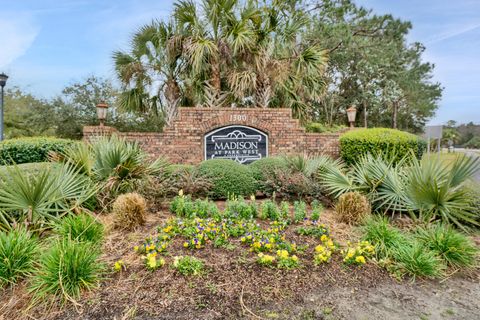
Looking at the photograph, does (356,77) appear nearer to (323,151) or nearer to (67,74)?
(323,151)

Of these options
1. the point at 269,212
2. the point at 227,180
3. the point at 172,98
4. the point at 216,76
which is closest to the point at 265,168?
the point at 227,180

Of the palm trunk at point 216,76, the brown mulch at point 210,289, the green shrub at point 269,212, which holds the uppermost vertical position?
the palm trunk at point 216,76

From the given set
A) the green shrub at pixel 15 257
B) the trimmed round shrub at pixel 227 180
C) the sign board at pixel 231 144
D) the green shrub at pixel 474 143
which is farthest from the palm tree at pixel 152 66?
the green shrub at pixel 474 143

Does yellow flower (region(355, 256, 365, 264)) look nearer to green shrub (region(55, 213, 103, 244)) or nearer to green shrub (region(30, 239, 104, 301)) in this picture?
green shrub (region(30, 239, 104, 301))

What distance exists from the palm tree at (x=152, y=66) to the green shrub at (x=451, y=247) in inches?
311

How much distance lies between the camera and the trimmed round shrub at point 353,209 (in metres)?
3.53

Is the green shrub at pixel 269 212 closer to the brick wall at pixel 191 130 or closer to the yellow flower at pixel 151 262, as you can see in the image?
the yellow flower at pixel 151 262

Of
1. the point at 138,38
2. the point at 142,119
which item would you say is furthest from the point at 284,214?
the point at 142,119

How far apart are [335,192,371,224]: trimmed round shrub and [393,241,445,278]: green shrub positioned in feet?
2.97

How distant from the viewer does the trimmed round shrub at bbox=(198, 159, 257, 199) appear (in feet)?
15.9

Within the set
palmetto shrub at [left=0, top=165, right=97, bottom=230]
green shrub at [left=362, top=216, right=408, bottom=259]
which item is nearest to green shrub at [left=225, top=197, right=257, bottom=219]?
green shrub at [left=362, top=216, right=408, bottom=259]

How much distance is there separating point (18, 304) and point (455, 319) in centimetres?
320

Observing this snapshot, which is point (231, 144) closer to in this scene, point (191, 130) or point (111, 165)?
point (191, 130)

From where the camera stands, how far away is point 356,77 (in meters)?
17.8
